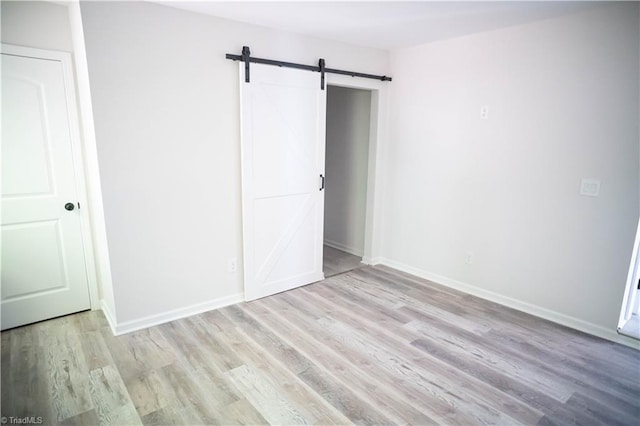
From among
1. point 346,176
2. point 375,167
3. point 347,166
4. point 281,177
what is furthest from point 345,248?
point 281,177

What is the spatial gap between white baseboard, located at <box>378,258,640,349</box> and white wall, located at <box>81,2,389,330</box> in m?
2.04

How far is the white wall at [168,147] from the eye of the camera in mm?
2518

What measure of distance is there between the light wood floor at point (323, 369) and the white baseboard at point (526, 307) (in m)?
0.09

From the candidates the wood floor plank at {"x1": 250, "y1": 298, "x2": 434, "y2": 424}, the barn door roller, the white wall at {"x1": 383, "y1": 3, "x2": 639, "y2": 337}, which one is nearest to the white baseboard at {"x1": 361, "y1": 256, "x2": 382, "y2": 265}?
the white wall at {"x1": 383, "y1": 3, "x2": 639, "y2": 337}

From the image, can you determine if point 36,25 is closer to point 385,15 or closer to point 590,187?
point 385,15

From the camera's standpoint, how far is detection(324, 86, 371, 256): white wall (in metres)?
4.54

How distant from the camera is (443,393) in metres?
2.18

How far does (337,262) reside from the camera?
451 cm

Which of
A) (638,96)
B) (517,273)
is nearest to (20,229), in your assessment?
(517,273)

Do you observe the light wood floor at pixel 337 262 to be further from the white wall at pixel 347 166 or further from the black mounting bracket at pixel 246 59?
the black mounting bracket at pixel 246 59

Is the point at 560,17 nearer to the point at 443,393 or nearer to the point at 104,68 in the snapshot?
the point at 443,393

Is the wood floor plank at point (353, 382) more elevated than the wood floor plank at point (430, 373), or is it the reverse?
the wood floor plank at point (430, 373)

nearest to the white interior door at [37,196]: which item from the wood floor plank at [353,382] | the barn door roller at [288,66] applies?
the barn door roller at [288,66]

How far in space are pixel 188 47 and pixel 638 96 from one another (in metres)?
3.23
